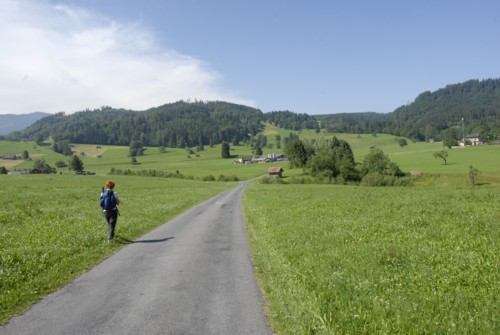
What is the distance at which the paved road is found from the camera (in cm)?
797

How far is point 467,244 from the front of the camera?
1362 centimetres

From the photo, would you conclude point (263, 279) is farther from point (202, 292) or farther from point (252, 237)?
point (252, 237)

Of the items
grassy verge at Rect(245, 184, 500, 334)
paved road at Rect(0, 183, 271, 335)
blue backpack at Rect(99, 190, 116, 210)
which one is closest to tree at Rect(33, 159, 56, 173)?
blue backpack at Rect(99, 190, 116, 210)

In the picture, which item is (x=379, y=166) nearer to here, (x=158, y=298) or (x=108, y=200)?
(x=108, y=200)

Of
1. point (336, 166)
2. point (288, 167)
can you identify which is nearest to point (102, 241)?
point (336, 166)

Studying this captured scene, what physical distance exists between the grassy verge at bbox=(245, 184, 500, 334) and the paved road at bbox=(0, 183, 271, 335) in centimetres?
82

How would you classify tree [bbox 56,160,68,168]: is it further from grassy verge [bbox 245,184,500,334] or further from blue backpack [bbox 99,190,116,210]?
grassy verge [bbox 245,184,500,334]

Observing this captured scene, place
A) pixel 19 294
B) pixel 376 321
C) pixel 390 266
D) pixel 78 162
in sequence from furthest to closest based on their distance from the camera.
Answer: pixel 78 162 → pixel 390 266 → pixel 19 294 → pixel 376 321

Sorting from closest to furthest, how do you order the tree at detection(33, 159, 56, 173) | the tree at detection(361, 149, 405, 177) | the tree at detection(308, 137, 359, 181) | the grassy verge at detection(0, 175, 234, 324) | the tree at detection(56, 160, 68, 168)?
1. the grassy verge at detection(0, 175, 234, 324)
2. the tree at detection(308, 137, 359, 181)
3. the tree at detection(361, 149, 405, 177)
4. the tree at detection(33, 159, 56, 173)
5. the tree at detection(56, 160, 68, 168)

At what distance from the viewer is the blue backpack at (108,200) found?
60.2ft

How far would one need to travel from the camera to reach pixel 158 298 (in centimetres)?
964

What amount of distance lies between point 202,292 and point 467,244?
947 centimetres

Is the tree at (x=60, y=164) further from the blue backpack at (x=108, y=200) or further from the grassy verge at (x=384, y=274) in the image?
the grassy verge at (x=384, y=274)

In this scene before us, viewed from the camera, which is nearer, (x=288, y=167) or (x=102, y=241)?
(x=102, y=241)
